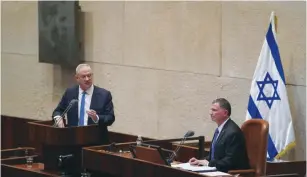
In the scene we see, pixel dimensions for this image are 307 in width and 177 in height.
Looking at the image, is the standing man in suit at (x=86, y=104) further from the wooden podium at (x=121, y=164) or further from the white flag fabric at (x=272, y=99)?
the white flag fabric at (x=272, y=99)

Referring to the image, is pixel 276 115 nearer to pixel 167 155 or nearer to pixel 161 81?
pixel 167 155

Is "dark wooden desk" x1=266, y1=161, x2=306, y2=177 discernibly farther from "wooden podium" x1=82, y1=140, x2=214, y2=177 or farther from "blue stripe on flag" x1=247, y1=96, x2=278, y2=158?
"wooden podium" x1=82, y1=140, x2=214, y2=177

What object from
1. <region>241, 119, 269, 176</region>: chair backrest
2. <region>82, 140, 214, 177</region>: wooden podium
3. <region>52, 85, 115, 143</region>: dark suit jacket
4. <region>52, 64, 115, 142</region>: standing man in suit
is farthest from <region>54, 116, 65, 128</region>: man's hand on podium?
<region>241, 119, 269, 176</region>: chair backrest

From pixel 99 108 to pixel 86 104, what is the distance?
16 centimetres

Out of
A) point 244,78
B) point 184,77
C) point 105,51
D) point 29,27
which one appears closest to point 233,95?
point 244,78

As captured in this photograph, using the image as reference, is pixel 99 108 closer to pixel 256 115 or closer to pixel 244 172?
pixel 256 115

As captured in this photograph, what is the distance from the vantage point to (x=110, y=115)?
327 inches

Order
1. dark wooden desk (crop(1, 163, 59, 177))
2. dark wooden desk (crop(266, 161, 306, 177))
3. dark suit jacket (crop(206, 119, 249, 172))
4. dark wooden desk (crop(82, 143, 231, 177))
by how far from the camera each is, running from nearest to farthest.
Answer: dark suit jacket (crop(206, 119, 249, 172)), dark wooden desk (crop(82, 143, 231, 177)), dark wooden desk (crop(266, 161, 306, 177)), dark wooden desk (crop(1, 163, 59, 177))

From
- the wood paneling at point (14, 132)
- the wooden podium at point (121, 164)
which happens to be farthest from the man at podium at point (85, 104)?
the wood paneling at point (14, 132)

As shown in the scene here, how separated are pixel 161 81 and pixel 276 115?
220 cm

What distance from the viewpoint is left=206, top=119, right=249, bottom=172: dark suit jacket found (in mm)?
6844

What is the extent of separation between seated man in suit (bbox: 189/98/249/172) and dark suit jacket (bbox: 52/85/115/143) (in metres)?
1.56

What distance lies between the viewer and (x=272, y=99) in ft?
26.0

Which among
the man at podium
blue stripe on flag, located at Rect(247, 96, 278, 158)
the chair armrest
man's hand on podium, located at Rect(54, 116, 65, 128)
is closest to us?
the chair armrest
